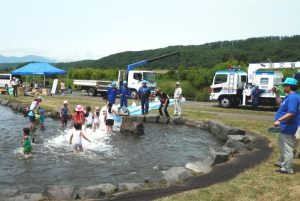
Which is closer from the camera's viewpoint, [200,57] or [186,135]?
[186,135]

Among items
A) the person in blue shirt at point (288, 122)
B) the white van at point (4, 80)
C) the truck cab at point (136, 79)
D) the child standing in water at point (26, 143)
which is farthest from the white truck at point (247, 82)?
the white van at point (4, 80)

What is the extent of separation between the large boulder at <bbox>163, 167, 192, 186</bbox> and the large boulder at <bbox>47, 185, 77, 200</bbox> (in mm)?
2214

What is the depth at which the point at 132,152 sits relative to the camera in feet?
47.0

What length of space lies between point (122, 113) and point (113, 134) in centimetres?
434

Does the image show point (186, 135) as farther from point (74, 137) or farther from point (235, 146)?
point (74, 137)

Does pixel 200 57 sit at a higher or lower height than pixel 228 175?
higher

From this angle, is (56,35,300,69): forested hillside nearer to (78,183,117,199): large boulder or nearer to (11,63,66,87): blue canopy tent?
(11,63,66,87): blue canopy tent

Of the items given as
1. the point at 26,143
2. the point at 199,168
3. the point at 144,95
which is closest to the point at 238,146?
the point at 199,168

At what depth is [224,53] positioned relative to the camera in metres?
103

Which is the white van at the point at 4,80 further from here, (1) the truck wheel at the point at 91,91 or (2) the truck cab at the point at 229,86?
(2) the truck cab at the point at 229,86

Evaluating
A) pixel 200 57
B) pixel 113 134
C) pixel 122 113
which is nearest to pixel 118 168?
pixel 113 134

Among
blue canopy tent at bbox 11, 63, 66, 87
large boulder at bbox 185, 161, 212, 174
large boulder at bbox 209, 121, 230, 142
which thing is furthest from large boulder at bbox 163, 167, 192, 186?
blue canopy tent at bbox 11, 63, 66, 87

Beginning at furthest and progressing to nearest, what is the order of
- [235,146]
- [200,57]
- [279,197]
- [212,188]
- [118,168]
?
1. [200,57]
2. [235,146]
3. [118,168]
4. [212,188]
5. [279,197]

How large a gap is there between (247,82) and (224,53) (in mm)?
74633
